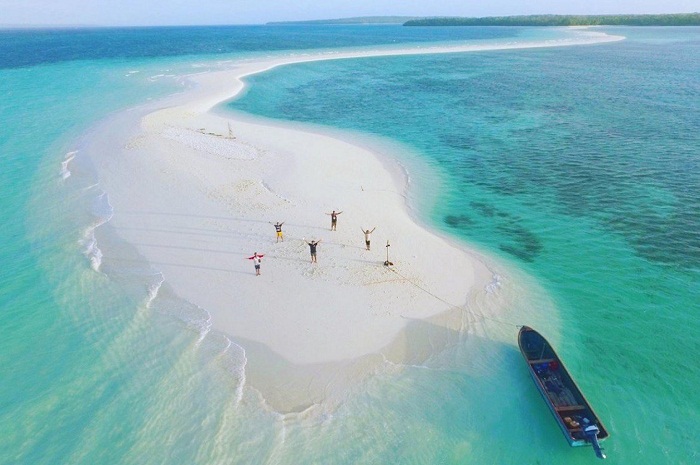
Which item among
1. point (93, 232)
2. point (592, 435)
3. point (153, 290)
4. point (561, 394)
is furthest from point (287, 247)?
point (592, 435)

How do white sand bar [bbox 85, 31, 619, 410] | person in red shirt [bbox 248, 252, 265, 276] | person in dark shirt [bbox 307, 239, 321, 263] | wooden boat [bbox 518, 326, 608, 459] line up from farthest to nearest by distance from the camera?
person in dark shirt [bbox 307, 239, 321, 263], person in red shirt [bbox 248, 252, 265, 276], white sand bar [bbox 85, 31, 619, 410], wooden boat [bbox 518, 326, 608, 459]

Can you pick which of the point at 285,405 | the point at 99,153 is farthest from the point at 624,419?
the point at 99,153

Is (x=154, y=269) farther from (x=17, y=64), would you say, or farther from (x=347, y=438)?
(x=17, y=64)

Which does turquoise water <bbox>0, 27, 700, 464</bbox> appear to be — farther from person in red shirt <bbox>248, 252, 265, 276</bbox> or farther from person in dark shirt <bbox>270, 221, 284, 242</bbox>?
person in dark shirt <bbox>270, 221, 284, 242</bbox>

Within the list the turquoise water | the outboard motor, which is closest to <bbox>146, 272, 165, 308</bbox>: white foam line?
the turquoise water

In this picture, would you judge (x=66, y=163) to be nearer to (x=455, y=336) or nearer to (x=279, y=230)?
(x=279, y=230)

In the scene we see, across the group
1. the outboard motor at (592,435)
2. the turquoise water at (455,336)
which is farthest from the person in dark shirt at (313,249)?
the outboard motor at (592,435)
